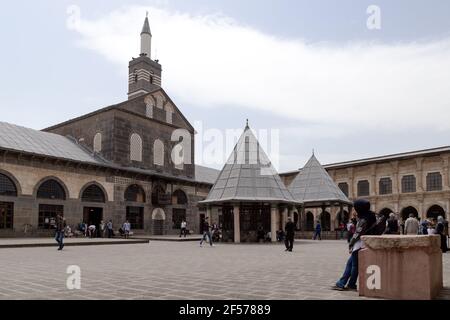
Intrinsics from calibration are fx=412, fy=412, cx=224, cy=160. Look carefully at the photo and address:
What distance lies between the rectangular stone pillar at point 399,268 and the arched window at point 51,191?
24.7 m

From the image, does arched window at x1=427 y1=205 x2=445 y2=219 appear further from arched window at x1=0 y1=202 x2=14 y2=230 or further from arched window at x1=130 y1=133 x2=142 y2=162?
arched window at x1=0 y1=202 x2=14 y2=230

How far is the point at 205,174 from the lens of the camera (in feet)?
149

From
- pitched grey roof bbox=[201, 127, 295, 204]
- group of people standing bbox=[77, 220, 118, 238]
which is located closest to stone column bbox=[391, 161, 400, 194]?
pitched grey roof bbox=[201, 127, 295, 204]

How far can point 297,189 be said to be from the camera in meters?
31.8

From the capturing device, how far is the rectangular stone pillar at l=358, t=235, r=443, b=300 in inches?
219

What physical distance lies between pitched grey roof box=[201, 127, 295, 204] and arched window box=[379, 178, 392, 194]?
23.1m

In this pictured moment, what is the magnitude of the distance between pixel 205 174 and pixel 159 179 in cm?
1051

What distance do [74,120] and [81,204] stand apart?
10.8 metres

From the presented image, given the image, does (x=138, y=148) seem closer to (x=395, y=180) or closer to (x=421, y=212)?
(x=395, y=180)

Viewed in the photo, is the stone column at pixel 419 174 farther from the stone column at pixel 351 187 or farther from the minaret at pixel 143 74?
the minaret at pixel 143 74

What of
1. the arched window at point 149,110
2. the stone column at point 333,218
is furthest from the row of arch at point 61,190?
the stone column at point 333,218

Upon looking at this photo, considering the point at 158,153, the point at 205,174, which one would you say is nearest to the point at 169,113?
the point at 158,153
